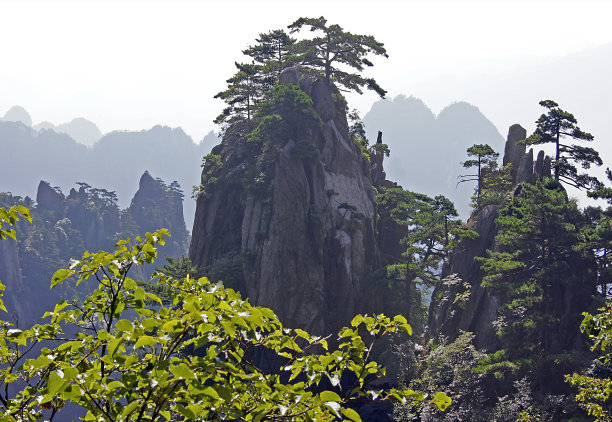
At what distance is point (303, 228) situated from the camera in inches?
1357

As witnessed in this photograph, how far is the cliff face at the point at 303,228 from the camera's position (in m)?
33.2

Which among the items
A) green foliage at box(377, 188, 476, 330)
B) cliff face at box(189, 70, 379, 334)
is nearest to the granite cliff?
cliff face at box(189, 70, 379, 334)

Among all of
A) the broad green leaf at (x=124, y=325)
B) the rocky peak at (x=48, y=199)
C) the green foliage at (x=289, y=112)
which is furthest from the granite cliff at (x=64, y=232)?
the broad green leaf at (x=124, y=325)

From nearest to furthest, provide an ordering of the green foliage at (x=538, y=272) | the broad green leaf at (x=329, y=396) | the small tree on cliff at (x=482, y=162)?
the broad green leaf at (x=329, y=396)
the green foliage at (x=538, y=272)
the small tree on cliff at (x=482, y=162)

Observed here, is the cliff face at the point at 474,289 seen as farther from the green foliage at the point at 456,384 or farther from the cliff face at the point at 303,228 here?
the cliff face at the point at 303,228

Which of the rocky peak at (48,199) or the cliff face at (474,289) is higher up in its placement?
the rocky peak at (48,199)

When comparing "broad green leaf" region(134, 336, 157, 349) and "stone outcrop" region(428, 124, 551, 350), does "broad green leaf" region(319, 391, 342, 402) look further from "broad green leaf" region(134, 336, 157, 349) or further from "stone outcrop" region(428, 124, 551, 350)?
"stone outcrop" region(428, 124, 551, 350)

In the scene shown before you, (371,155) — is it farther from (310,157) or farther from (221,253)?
(221,253)

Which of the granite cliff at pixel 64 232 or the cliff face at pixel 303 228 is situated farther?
the granite cliff at pixel 64 232

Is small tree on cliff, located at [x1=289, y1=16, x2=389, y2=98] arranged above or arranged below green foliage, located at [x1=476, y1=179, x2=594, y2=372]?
above

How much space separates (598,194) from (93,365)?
24.8m

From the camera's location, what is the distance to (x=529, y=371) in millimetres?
20719

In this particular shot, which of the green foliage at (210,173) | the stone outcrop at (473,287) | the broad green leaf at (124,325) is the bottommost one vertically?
the broad green leaf at (124,325)

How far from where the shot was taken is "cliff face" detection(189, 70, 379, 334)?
33250 millimetres
